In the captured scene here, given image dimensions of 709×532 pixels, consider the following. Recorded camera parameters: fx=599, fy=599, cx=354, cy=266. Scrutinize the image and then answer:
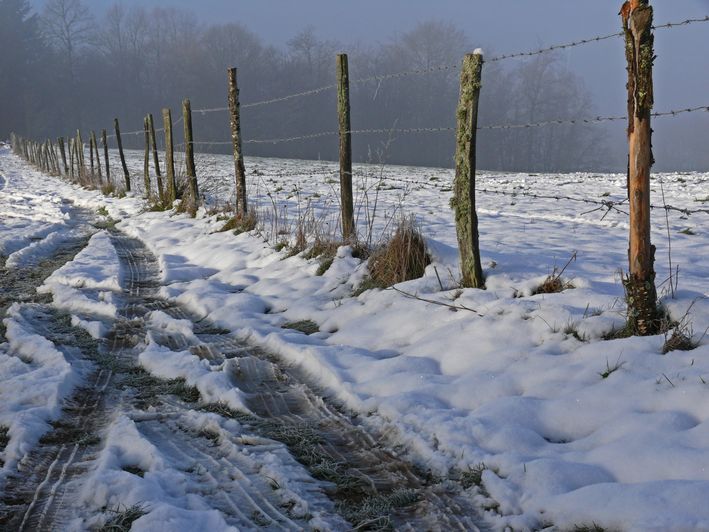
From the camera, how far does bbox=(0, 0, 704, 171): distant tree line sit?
55.1 meters

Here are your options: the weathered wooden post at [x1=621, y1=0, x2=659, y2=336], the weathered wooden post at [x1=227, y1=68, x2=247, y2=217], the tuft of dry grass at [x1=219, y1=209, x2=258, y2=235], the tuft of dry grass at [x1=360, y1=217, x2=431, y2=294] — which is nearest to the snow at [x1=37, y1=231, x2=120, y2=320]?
the tuft of dry grass at [x1=219, y1=209, x2=258, y2=235]

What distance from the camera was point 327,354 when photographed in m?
4.18

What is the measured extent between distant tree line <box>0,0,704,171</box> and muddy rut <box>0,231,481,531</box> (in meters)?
48.2

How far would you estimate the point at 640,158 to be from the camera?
135 inches

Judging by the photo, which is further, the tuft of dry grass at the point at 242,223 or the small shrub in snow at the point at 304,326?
the tuft of dry grass at the point at 242,223

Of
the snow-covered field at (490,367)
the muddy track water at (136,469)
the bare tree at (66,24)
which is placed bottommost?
the muddy track water at (136,469)

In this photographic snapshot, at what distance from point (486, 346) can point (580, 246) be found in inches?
157

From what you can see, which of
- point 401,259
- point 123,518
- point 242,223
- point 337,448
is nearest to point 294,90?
point 242,223

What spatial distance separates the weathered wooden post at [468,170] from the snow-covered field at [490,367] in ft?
0.69

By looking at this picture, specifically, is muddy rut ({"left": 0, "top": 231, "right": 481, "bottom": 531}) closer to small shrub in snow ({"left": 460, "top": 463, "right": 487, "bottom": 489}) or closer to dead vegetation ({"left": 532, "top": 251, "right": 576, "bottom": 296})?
small shrub in snow ({"left": 460, "top": 463, "right": 487, "bottom": 489})

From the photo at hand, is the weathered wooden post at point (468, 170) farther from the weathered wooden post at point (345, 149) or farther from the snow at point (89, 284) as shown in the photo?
the snow at point (89, 284)

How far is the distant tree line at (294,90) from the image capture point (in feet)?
181

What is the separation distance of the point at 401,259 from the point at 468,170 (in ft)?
3.41

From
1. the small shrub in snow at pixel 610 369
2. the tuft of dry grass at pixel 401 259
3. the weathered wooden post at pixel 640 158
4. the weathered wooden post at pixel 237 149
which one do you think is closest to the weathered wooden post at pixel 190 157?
the weathered wooden post at pixel 237 149
